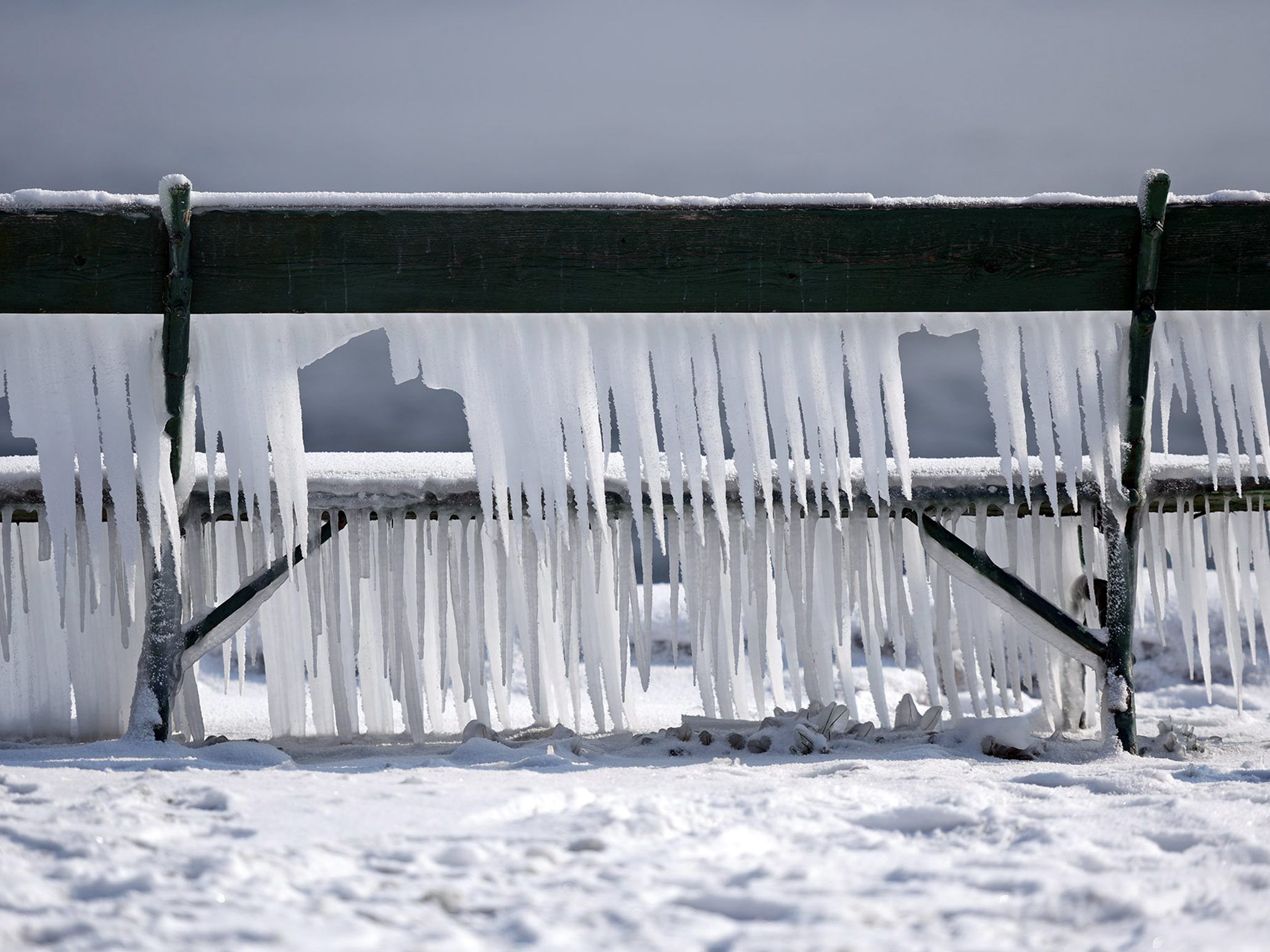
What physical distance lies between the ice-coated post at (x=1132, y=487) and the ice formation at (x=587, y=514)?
67mm

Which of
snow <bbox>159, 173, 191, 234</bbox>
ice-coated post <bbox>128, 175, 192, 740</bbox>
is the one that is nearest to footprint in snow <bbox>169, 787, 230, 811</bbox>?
ice-coated post <bbox>128, 175, 192, 740</bbox>

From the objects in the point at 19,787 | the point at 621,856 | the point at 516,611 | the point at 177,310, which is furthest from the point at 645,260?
the point at 19,787

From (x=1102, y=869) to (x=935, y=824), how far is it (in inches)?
15.4

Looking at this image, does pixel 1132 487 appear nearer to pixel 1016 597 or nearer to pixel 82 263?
pixel 1016 597

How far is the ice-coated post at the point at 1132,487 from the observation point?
3.42m

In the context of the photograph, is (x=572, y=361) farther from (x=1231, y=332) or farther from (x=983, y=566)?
(x=1231, y=332)

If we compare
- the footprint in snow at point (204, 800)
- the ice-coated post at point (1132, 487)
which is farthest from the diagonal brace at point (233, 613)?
the ice-coated post at point (1132, 487)

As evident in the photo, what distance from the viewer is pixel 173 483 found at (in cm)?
338

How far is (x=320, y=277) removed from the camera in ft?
10.9

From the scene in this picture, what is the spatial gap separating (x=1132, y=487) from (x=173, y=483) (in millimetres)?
3396

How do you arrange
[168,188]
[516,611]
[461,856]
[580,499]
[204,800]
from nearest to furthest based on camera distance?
[461,856]
[204,800]
[168,188]
[580,499]
[516,611]

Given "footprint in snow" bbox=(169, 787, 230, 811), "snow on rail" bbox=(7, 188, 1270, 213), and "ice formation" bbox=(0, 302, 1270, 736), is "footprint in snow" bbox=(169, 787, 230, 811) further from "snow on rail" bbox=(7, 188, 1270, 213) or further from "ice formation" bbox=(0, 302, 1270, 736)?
"snow on rail" bbox=(7, 188, 1270, 213)

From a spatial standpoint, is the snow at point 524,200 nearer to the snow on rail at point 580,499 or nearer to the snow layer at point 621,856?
the snow on rail at point 580,499

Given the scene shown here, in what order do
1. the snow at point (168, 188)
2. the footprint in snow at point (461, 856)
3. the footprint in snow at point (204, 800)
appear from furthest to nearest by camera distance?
the snow at point (168, 188) < the footprint in snow at point (204, 800) < the footprint in snow at point (461, 856)
